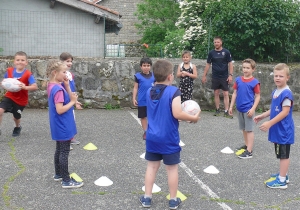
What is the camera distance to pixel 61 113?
4.75 m

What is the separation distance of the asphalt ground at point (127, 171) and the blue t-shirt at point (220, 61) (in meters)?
1.74

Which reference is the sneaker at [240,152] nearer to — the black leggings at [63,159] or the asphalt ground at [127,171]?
the asphalt ground at [127,171]

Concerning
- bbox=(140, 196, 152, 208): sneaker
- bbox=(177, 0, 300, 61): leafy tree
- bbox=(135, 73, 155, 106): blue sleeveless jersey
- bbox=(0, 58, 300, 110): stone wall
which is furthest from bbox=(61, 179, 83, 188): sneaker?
bbox=(177, 0, 300, 61): leafy tree

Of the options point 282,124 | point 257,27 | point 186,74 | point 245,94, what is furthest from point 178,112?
point 257,27

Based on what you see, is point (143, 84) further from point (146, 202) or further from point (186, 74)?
point (146, 202)

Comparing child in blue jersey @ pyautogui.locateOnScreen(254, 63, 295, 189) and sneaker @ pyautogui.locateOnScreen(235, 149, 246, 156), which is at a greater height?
child in blue jersey @ pyautogui.locateOnScreen(254, 63, 295, 189)

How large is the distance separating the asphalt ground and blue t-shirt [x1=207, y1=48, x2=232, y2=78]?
1737mm

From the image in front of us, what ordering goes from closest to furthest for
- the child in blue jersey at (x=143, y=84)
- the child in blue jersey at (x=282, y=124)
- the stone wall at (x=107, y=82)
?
the child in blue jersey at (x=282, y=124)
the child in blue jersey at (x=143, y=84)
the stone wall at (x=107, y=82)

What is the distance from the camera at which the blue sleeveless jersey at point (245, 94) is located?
638 centimetres

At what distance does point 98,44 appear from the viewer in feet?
37.4

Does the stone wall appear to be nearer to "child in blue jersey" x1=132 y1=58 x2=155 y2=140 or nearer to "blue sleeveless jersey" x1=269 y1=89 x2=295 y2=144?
"child in blue jersey" x1=132 y1=58 x2=155 y2=140

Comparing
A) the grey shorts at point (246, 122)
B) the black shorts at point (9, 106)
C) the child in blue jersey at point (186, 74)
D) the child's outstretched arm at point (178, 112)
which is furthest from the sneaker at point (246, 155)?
the black shorts at point (9, 106)

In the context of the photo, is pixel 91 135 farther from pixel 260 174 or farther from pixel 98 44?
pixel 98 44

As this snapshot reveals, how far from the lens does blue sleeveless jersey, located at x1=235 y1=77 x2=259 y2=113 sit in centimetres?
638
